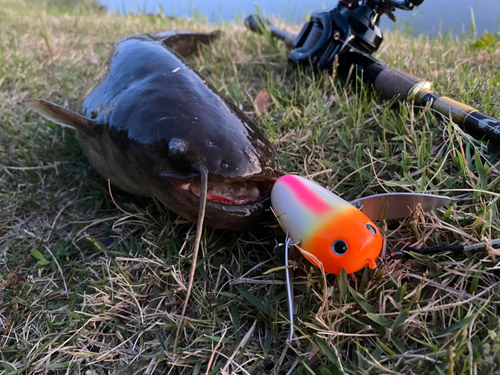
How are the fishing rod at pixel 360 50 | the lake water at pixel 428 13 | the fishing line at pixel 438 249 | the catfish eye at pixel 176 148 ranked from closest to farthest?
the fishing line at pixel 438 249 → the catfish eye at pixel 176 148 → the fishing rod at pixel 360 50 → the lake water at pixel 428 13

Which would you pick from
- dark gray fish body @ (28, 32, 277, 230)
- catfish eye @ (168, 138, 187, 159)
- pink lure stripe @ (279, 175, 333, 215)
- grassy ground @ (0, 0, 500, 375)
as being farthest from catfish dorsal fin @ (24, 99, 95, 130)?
pink lure stripe @ (279, 175, 333, 215)

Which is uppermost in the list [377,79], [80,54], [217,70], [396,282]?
[377,79]

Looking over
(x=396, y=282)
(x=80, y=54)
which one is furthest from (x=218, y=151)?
(x=80, y=54)

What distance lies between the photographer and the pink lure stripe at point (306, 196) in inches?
49.7

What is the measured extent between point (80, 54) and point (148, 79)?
2.38 metres

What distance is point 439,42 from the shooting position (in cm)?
356

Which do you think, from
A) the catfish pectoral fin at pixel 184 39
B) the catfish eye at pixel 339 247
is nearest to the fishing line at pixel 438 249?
the catfish eye at pixel 339 247

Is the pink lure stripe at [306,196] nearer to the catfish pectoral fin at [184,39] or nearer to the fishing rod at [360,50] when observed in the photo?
the fishing rod at [360,50]

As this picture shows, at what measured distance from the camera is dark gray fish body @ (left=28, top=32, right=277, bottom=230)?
4.82 ft

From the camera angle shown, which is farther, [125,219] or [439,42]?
[439,42]

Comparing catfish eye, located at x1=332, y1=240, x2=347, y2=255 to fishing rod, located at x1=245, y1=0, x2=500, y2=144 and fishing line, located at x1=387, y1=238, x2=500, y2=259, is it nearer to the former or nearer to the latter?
fishing line, located at x1=387, y1=238, x2=500, y2=259

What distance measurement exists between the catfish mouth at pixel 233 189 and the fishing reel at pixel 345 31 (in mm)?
1289

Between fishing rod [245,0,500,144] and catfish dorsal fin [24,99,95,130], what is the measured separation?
5.16 feet

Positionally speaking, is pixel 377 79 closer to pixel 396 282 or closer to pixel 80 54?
pixel 396 282
